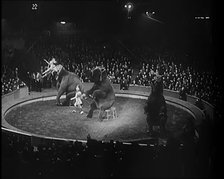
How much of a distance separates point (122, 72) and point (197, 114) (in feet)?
15.6

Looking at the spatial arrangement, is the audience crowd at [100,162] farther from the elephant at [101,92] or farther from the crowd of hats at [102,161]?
the elephant at [101,92]

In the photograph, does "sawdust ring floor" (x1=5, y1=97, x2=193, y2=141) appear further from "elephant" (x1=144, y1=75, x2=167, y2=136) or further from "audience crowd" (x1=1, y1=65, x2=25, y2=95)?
"audience crowd" (x1=1, y1=65, x2=25, y2=95)

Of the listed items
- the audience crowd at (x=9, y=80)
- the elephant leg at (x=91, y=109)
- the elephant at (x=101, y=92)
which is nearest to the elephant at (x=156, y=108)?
the elephant at (x=101, y=92)

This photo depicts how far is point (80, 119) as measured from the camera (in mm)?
13508

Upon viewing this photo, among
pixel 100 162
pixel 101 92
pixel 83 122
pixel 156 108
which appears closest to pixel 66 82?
pixel 101 92

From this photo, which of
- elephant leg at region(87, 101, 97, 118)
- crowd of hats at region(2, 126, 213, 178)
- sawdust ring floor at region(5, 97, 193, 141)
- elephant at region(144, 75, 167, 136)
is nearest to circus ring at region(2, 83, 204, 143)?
sawdust ring floor at region(5, 97, 193, 141)

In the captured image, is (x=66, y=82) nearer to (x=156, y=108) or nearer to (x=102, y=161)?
(x=156, y=108)

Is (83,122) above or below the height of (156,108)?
below

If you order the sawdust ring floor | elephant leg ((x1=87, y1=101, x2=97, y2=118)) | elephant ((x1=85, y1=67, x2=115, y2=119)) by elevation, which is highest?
elephant ((x1=85, y1=67, x2=115, y2=119))

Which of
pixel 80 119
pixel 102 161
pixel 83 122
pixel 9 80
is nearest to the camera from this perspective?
pixel 102 161

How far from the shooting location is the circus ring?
12156 mm

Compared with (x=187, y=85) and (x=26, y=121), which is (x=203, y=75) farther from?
(x=26, y=121)

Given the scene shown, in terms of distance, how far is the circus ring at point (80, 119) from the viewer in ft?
39.9

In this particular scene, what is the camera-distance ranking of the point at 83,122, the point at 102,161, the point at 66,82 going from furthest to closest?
1. the point at 66,82
2. the point at 83,122
3. the point at 102,161
